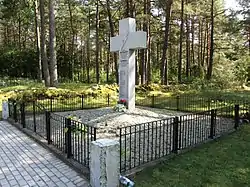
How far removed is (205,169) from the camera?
5266 mm

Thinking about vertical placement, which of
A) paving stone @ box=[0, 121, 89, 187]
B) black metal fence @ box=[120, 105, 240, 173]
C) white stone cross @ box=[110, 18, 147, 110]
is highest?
white stone cross @ box=[110, 18, 147, 110]

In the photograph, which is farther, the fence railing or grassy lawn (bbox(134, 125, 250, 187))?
the fence railing

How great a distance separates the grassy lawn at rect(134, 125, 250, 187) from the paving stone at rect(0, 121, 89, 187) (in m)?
1.35

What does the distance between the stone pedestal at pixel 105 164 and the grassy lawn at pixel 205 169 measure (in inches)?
20.6

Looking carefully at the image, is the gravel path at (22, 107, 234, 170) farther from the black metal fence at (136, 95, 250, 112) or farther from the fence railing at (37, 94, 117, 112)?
the black metal fence at (136, 95, 250, 112)

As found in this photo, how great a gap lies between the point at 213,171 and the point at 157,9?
20.6 m

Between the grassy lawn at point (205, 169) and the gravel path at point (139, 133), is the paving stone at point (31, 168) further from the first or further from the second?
the grassy lawn at point (205, 169)

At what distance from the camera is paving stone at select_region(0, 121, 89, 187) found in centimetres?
470

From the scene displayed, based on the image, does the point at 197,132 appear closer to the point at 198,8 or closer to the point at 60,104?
the point at 60,104

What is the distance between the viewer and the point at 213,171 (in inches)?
204

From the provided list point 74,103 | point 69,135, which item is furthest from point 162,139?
point 74,103

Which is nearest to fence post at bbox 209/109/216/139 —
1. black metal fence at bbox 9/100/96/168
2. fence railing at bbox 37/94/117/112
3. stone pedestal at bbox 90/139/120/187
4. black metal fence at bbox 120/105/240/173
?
black metal fence at bbox 120/105/240/173

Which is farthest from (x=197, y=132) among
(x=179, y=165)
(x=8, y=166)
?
(x=8, y=166)

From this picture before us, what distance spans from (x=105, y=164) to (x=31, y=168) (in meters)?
1.94
